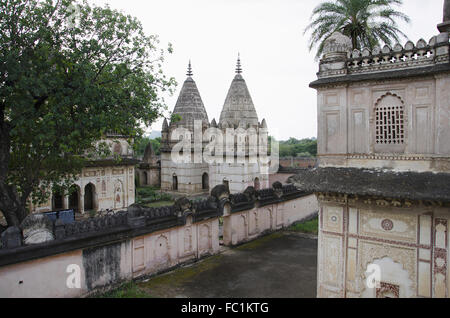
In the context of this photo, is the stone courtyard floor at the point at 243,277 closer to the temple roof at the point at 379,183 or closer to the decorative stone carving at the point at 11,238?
the decorative stone carving at the point at 11,238

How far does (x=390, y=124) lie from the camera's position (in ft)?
32.7

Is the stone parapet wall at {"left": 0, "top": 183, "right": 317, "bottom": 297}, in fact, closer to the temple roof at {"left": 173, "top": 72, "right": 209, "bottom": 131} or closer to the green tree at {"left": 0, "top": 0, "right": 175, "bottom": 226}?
the green tree at {"left": 0, "top": 0, "right": 175, "bottom": 226}

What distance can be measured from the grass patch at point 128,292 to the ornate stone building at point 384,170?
6.29m

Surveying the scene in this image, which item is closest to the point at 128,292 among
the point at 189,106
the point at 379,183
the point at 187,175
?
the point at 379,183

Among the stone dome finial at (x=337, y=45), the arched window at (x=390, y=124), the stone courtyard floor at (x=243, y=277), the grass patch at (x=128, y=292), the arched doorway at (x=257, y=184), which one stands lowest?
the stone courtyard floor at (x=243, y=277)

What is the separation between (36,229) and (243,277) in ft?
26.3

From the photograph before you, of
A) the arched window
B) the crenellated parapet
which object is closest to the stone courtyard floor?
the crenellated parapet

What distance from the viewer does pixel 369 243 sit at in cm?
1010

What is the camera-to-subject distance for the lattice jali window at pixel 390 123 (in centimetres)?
985

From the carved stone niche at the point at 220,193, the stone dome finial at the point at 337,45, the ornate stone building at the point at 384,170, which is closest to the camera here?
the ornate stone building at the point at 384,170

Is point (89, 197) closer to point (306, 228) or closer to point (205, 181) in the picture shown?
point (205, 181)

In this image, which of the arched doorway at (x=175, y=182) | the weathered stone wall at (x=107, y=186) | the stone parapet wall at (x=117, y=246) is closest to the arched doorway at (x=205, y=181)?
the arched doorway at (x=175, y=182)

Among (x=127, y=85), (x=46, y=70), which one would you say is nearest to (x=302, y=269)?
(x=127, y=85)
